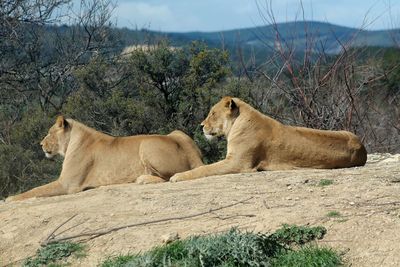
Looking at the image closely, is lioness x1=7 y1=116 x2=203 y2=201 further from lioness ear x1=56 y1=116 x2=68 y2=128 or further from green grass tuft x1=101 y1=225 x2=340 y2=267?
green grass tuft x1=101 y1=225 x2=340 y2=267

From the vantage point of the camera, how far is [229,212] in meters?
7.26

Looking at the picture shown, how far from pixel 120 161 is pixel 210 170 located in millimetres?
1251

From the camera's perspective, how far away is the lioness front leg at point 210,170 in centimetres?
955

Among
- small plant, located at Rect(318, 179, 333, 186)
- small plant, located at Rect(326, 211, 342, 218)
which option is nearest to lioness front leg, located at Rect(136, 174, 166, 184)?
small plant, located at Rect(318, 179, 333, 186)

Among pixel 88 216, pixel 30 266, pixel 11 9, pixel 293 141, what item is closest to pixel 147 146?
pixel 293 141

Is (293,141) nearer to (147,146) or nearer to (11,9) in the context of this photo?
(147,146)

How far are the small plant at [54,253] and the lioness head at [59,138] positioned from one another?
3802 mm

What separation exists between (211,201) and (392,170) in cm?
238

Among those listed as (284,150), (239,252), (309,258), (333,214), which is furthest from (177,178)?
(309,258)

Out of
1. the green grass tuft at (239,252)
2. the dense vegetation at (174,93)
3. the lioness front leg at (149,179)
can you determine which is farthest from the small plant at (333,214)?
the dense vegetation at (174,93)

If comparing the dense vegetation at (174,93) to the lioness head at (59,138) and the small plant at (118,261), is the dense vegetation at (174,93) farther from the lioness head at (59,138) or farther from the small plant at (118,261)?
the small plant at (118,261)

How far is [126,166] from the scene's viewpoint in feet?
33.7

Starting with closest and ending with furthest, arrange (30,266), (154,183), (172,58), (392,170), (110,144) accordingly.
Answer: (30,266) < (392,170) < (154,183) < (110,144) < (172,58)

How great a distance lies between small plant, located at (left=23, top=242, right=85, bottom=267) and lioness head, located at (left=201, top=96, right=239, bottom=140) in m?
3.88
